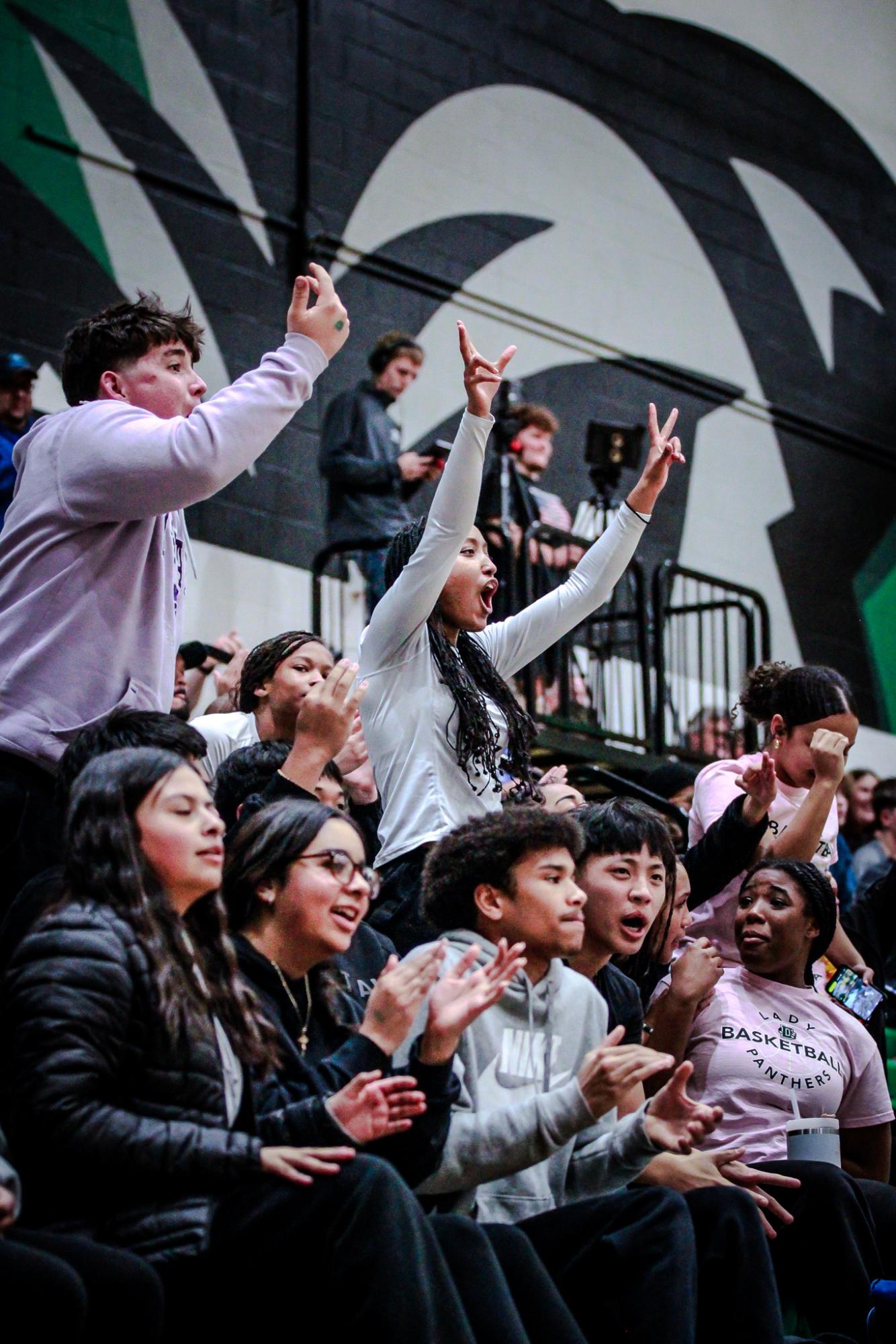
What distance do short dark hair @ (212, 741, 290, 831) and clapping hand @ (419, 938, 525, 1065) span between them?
0.73m

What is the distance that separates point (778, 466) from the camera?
30.7ft

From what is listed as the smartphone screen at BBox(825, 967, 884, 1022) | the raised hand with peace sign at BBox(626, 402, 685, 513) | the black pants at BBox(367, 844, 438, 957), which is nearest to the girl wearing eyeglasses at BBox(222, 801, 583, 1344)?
the black pants at BBox(367, 844, 438, 957)

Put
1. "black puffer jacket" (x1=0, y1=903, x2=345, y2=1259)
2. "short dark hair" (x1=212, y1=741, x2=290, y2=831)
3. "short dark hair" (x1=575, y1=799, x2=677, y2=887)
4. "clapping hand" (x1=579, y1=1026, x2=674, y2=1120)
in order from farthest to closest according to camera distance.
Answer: "short dark hair" (x1=575, y1=799, x2=677, y2=887) → "short dark hair" (x1=212, y1=741, x2=290, y2=831) → "clapping hand" (x1=579, y1=1026, x2=674, y2=1120) → "black puffer jacket" (x1=0, y1=903, x2=345, y2=1259)

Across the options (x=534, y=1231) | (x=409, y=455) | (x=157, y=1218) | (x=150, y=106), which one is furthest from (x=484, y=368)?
(x=150, y=106)

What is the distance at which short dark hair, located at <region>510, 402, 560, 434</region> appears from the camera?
690 centimetres

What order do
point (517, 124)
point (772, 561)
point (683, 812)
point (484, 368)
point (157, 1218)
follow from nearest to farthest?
1. point (157, 1218)
2. point (484, 368)
3. point (683, 812)
4. point (517, 124)
5. point (772, 561)

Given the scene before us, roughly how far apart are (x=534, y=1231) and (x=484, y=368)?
55.8 inches

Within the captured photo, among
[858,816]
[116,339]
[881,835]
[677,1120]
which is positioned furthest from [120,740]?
[881,835]

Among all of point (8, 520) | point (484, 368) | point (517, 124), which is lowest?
point (8, 520)

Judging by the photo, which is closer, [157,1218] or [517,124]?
[157,1218]

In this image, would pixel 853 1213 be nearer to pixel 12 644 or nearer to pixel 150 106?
pixel 12 644

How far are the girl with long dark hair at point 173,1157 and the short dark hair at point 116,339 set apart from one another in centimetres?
89

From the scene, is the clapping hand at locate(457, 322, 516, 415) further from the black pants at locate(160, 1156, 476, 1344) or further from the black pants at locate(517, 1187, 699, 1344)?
the black pants at locate(160, 1156, 476, 1344)

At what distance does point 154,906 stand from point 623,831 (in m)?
1.28
